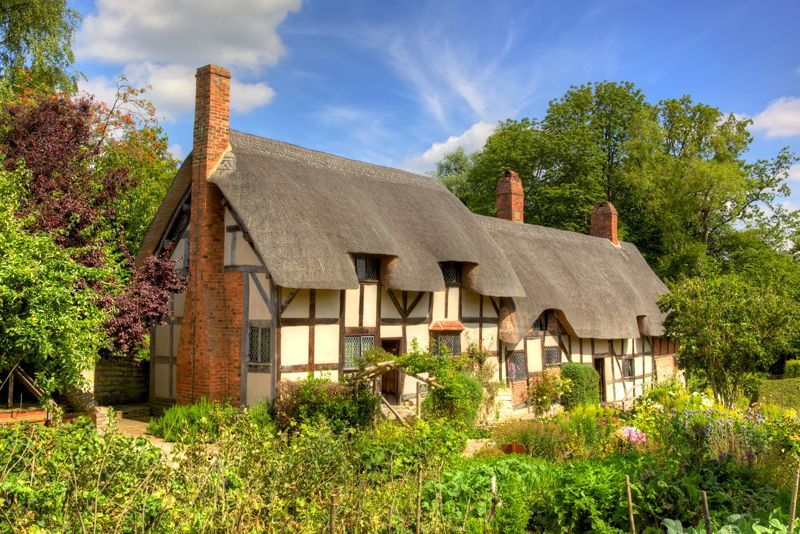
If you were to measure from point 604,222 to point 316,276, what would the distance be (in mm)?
17971

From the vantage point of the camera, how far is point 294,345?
13.0 m

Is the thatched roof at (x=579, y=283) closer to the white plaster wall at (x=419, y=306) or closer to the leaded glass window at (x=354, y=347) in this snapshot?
the white plaster wall at (x=419, y=306)

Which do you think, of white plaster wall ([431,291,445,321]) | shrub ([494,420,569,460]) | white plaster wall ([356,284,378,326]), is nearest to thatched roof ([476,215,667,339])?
white plaster wall ([431,291,445,321])

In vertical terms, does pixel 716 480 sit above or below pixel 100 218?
below

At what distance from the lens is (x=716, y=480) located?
24.2 ft

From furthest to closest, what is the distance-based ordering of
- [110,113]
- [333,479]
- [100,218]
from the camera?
[110,113]
[100,218]
[333,479]

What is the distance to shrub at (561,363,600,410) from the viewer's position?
19.2 m

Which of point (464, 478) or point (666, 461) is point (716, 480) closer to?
point (666, 461)

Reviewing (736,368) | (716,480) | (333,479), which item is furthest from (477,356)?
(333,479)

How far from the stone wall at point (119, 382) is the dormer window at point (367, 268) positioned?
5.52 m

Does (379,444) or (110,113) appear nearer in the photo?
(379,444)

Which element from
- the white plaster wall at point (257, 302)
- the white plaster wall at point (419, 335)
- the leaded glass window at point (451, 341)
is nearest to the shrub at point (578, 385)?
the leaded glass window at point (451, 341)

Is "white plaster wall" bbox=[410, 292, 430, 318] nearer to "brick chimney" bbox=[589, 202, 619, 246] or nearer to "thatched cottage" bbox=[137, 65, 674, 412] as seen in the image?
"thatched cottage" bbox=[137, 65, 674, 412]

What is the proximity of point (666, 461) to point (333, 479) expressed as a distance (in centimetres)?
419
